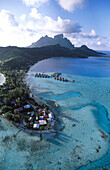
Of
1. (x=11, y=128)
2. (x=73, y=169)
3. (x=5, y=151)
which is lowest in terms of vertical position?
(x=73, y=169)

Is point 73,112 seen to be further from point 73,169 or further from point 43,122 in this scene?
point 73,169

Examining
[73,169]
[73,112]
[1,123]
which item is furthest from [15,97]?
[73,169]

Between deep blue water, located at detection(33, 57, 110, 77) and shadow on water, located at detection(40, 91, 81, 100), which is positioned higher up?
deep blue water, located at detection(33, 57, 110, 77)

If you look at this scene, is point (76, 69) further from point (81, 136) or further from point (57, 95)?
point (81, 136)

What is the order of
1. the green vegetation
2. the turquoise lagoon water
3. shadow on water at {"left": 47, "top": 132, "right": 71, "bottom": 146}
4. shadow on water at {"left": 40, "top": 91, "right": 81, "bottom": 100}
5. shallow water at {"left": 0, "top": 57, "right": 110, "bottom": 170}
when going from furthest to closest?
1. shadow on water at {"left": 40, "top": 91, "right": 81, "bottom": 100}
2. the green vegetation
3. shadow on water at {"left": 47, "top": 132, "right": 71, "bottom": 146}
4. the turquoise lagoon water
5. shallow water at {"left": 0, "top": 57, "right": 110, "bottom": 170}

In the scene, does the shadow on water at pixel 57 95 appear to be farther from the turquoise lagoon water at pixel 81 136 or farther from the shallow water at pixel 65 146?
the shallow water at pixel 65 146

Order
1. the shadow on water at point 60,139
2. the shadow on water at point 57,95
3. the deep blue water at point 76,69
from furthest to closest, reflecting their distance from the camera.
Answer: the deep blue water at point 76,69
the shadow on water at point 57,95
the shadow on water at point 60,139

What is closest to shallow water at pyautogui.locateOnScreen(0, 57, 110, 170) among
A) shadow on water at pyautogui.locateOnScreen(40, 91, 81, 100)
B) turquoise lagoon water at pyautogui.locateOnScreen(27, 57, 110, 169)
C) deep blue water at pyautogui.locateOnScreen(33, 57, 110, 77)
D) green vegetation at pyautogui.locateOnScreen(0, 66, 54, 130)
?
turquoise lagoon water at pyautogui.locateOnScreen(27, 57, 110, 169)

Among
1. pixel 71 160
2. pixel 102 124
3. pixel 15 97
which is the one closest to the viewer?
pixel 71 160

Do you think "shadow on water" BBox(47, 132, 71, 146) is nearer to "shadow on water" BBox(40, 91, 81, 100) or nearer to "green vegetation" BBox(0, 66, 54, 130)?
"green vegetation" BBox(0, 66, 54, 130)

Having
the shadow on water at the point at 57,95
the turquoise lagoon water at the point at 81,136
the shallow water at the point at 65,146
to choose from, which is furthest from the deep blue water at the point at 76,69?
the shallow water at the point at 65,146

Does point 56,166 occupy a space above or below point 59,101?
below
